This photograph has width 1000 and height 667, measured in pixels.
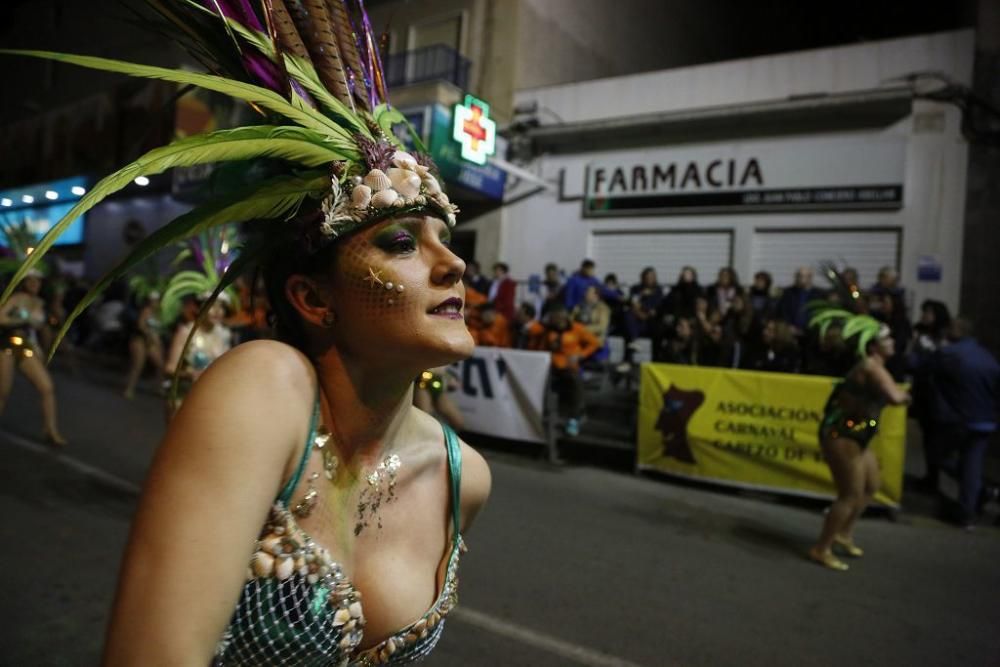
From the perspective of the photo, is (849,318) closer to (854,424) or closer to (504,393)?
(854,424)

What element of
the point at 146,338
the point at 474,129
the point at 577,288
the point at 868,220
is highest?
the point at 474,129

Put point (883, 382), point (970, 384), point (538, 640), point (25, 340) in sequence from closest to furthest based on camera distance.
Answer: point (538, 640)
point (883, 382)
point (970, 384)
point (25, 340)

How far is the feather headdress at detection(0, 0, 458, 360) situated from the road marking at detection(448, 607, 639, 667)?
111 inches

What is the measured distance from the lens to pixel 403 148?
1.38 metres

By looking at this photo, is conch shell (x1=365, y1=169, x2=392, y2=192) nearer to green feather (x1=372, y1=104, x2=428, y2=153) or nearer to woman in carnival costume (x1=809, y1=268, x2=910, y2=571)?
green feather (x1=372, y1=104, x2=428, y2=153)

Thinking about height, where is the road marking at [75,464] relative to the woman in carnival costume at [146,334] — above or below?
below

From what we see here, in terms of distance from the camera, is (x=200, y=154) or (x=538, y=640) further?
(x=538, y=640)

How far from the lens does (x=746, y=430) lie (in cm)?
752

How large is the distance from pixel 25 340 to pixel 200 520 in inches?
300

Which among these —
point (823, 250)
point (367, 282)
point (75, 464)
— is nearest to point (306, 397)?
point (367, 282)

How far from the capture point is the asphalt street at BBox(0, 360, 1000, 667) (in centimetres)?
362

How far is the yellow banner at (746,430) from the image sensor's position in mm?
6988

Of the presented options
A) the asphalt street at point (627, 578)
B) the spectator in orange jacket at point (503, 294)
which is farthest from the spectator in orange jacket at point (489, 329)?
the asphalt street at point (627, 578)

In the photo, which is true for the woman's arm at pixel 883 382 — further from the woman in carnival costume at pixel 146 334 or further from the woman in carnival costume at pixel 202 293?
the woman in carnival costume at pixel 146 334
